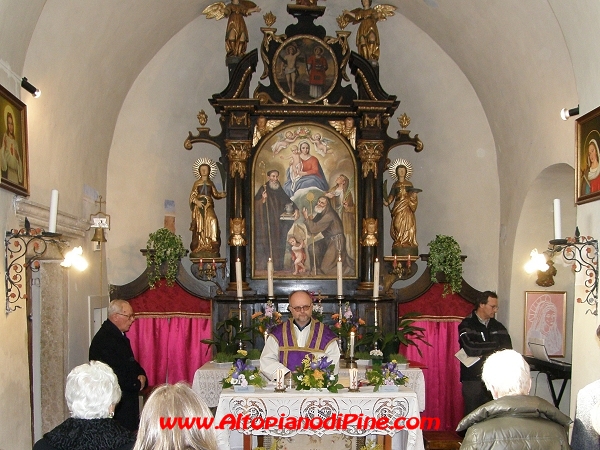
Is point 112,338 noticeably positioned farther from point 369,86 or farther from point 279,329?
point 369,86

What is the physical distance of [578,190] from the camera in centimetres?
650


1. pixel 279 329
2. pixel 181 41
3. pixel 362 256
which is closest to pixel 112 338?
pixel 279 329

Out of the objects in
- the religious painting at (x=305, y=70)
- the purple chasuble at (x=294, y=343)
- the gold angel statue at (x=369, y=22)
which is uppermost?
the gold angel statue at (x=369, y=22)

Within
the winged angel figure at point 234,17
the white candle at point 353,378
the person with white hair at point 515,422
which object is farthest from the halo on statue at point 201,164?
the person with white hair at point 515,422

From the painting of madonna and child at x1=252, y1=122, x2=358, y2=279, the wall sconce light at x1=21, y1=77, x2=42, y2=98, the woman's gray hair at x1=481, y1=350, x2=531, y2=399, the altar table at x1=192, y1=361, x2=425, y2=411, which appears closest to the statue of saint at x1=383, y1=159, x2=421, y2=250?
the painting of madonna and child at x1=252, y1=122, x2=358, y2=279

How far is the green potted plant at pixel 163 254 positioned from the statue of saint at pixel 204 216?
0.23 metres

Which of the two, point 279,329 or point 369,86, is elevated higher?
point 369,86

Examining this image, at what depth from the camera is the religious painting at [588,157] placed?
616 cm

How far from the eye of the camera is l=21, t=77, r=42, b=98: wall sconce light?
658cm

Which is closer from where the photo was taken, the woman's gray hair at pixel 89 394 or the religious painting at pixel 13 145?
the woman's gray hair at pixel 89 394

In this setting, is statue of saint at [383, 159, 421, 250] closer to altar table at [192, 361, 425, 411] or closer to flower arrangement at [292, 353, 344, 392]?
altar table at [192, 361, 425, 411]

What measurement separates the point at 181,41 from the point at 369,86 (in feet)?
10.1

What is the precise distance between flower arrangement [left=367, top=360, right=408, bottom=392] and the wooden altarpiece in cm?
312

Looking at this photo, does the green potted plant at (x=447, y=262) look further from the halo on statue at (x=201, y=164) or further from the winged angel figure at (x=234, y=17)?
the winged angel figure at (x=234, y=17)
